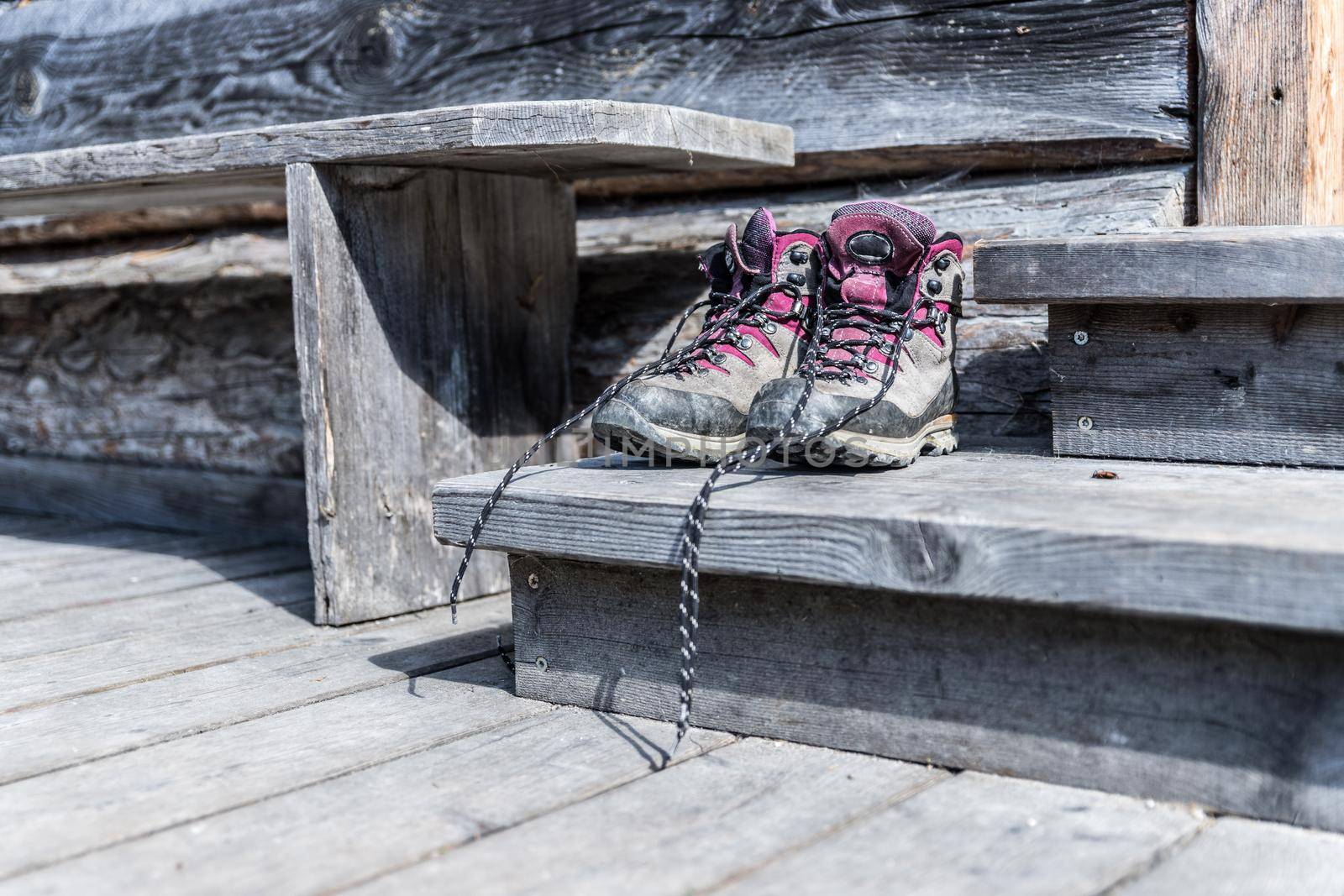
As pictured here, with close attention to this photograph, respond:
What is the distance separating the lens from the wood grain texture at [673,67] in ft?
7.14

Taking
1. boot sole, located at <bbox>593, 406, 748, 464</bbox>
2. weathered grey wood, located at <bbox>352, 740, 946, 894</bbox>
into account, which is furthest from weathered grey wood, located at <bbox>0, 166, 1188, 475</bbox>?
weathered grey wood, located at <bbox>352, 740, 946, 894</bbox>

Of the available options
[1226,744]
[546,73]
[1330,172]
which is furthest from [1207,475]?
[546,73]

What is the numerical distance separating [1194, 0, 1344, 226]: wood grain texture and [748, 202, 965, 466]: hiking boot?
21.4 inches

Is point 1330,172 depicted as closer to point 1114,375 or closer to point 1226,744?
point 1114,375

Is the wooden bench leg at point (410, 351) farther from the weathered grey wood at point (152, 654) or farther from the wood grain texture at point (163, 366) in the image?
the wood grain texture at point (163, 366)

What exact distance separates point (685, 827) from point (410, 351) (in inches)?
47.0

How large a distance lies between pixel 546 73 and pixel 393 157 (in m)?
0.78

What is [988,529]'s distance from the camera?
128 centimetres

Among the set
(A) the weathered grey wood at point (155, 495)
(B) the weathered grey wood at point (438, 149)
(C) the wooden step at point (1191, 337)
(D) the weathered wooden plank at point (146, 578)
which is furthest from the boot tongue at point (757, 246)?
(A) the weathered grey wood at point (155, 495)

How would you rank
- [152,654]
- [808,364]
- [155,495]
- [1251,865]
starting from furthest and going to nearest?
[155,495] < [152,654] < [808,364] < [1251,865]

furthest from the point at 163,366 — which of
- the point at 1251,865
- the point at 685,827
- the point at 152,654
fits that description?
the point at 1251,865

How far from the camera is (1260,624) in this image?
1.17 meters

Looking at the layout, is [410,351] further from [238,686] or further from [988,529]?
[988,529]

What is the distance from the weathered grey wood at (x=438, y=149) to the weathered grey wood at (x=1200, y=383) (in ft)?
2.03
